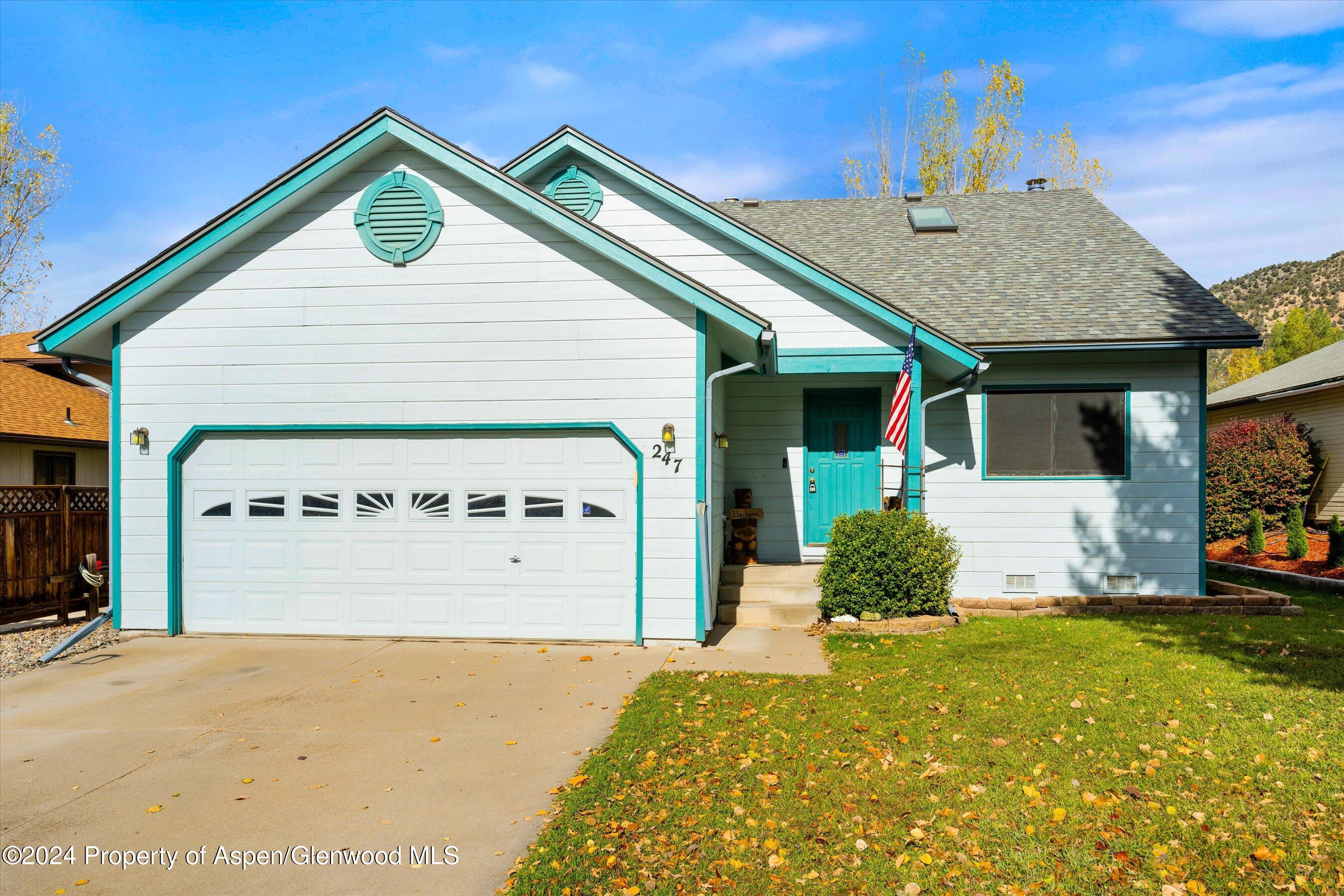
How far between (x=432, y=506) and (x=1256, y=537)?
15.2 meters

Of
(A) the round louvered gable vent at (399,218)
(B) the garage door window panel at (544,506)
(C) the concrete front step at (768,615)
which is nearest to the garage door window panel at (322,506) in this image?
(B) the garage door window panel at (544,506)

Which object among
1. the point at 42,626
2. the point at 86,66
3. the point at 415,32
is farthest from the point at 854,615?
the point at 86,66

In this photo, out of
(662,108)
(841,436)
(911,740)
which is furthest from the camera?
(662,108)

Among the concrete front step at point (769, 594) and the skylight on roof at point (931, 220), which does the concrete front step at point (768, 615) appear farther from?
the skylight on roof at point (931, 220)

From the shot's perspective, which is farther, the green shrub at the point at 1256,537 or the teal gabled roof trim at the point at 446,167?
the green shrub at the point at 1256,537

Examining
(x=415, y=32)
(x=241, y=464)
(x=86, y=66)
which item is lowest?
(x=241, y=464)

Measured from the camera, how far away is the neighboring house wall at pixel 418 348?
28.2 ft

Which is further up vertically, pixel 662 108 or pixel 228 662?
pixel 662 108

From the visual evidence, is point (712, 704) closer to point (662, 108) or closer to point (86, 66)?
point (662, 108)

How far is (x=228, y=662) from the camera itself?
311 inches

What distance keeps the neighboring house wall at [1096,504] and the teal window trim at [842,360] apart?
65.1 inches

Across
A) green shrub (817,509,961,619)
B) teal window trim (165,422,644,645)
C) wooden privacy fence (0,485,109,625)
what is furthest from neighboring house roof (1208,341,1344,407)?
wooden privacy fence (0,485,109,625)

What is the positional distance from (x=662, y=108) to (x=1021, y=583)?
1162 centimetres

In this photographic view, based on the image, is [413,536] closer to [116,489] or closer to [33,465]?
[116,489]
